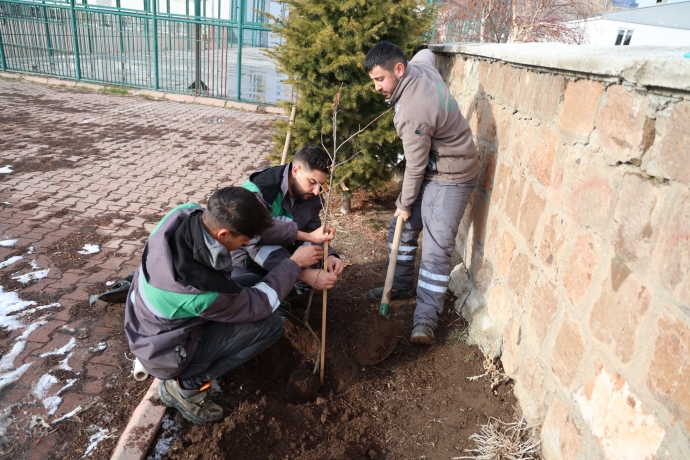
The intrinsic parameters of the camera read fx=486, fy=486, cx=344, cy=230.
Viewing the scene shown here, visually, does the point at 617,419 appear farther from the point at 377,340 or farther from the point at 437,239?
the point at 437,239

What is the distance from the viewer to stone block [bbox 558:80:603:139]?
224cm

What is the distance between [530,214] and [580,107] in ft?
2.43

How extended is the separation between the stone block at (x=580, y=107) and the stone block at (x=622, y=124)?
83 millimetres

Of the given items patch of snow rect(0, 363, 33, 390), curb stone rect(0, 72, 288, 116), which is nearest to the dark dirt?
patch of snow rect(0, 363, 33, 390)

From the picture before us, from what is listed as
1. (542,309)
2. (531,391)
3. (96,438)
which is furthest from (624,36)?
(96,438)

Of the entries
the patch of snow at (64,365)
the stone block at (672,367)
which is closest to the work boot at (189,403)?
the patch of snow at (64,365)

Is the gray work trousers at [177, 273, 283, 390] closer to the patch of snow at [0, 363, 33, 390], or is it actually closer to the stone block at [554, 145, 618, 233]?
the patch of snow at [0, 363, 33, 390]

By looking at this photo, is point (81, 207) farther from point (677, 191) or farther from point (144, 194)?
point (677, 191)

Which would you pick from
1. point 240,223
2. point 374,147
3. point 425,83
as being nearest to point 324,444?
point 240,223

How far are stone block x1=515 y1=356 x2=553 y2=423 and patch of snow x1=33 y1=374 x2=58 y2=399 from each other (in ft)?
9.18

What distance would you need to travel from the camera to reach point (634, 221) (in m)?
1.86

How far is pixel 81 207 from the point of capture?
219 inches

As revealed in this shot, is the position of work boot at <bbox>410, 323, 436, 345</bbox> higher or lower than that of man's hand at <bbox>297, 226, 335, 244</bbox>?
lower

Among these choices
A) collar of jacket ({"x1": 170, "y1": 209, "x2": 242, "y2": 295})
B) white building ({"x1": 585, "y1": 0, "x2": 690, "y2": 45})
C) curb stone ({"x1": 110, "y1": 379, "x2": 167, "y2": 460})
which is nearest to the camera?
collar of jacket ({"x1": 170, "y1": 209, "x2": 242, "y2": 295})
